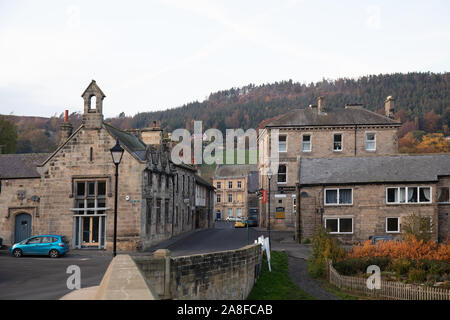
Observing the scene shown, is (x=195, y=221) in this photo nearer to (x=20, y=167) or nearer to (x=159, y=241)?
(x=159, y=241)

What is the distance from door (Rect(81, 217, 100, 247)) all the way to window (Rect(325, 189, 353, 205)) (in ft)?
59.3

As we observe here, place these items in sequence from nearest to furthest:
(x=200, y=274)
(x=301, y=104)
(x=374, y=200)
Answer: (x=200, y=274) < (x=374, y=200) < (x=301, y=104)

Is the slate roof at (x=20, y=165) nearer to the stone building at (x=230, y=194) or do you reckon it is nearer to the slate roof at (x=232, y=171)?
the stone building at (x=230, y=194)

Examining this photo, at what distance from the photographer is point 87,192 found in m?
35.2

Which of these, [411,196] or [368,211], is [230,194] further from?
[411,196]

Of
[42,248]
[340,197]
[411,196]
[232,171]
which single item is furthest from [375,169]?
[232,171]

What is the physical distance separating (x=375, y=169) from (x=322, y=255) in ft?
47.7

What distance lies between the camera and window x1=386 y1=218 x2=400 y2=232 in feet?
124

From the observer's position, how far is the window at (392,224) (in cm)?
3769

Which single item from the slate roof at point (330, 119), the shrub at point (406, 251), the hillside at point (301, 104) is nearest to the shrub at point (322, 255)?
the shrub at point (406, 251)

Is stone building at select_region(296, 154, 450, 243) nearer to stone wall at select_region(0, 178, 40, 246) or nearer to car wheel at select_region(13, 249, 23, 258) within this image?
stone wall at select_region(0, 178, 40, 246)

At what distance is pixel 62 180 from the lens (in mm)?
35500

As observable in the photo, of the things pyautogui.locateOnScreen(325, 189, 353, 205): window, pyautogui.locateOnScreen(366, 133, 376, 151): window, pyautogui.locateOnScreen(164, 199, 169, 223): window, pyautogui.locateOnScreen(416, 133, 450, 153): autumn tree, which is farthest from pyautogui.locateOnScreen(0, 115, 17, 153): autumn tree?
pyautogui.locateOnScreen(416, 133, 450, 153): autumn tree
